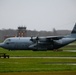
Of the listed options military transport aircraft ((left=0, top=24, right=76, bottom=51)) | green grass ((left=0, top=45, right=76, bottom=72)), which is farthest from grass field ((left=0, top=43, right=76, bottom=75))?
military transport aircraft ((left=0, top=24, right=76, bottom=51))

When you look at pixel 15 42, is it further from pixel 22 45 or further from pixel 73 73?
pixel 73 73

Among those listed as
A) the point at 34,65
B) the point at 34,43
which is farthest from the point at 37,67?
the point at 34,43

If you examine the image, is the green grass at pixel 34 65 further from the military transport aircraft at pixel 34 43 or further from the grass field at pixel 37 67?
the military transport aircraft at pixel 34 43

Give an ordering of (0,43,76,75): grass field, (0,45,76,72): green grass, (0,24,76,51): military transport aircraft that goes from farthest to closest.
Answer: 1. (0,24,76,51): military transport aircraft
2. (0,45,76,72): green grass
3. (0,43,76,75): grass field

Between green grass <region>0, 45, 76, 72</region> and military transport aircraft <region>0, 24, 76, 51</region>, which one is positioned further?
military transport aircraft <region>0, 24, 76, 51</region>

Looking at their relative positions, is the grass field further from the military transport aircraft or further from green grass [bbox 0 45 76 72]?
the military transport aircraft

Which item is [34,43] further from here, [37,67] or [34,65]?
[37,67]

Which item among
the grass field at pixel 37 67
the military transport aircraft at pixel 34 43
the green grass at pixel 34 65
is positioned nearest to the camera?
the grass field at pixel 37 67

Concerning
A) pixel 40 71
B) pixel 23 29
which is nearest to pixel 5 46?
pixel 40 71

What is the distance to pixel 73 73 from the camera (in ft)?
97.3

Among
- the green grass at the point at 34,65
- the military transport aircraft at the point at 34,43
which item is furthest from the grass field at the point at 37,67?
the military transport aircraft at the point at 34,43

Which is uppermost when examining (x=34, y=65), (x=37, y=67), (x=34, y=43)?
(x=34, y=43)

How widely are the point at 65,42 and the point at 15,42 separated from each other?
34.1 feet

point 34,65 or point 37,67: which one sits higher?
point 34,65
